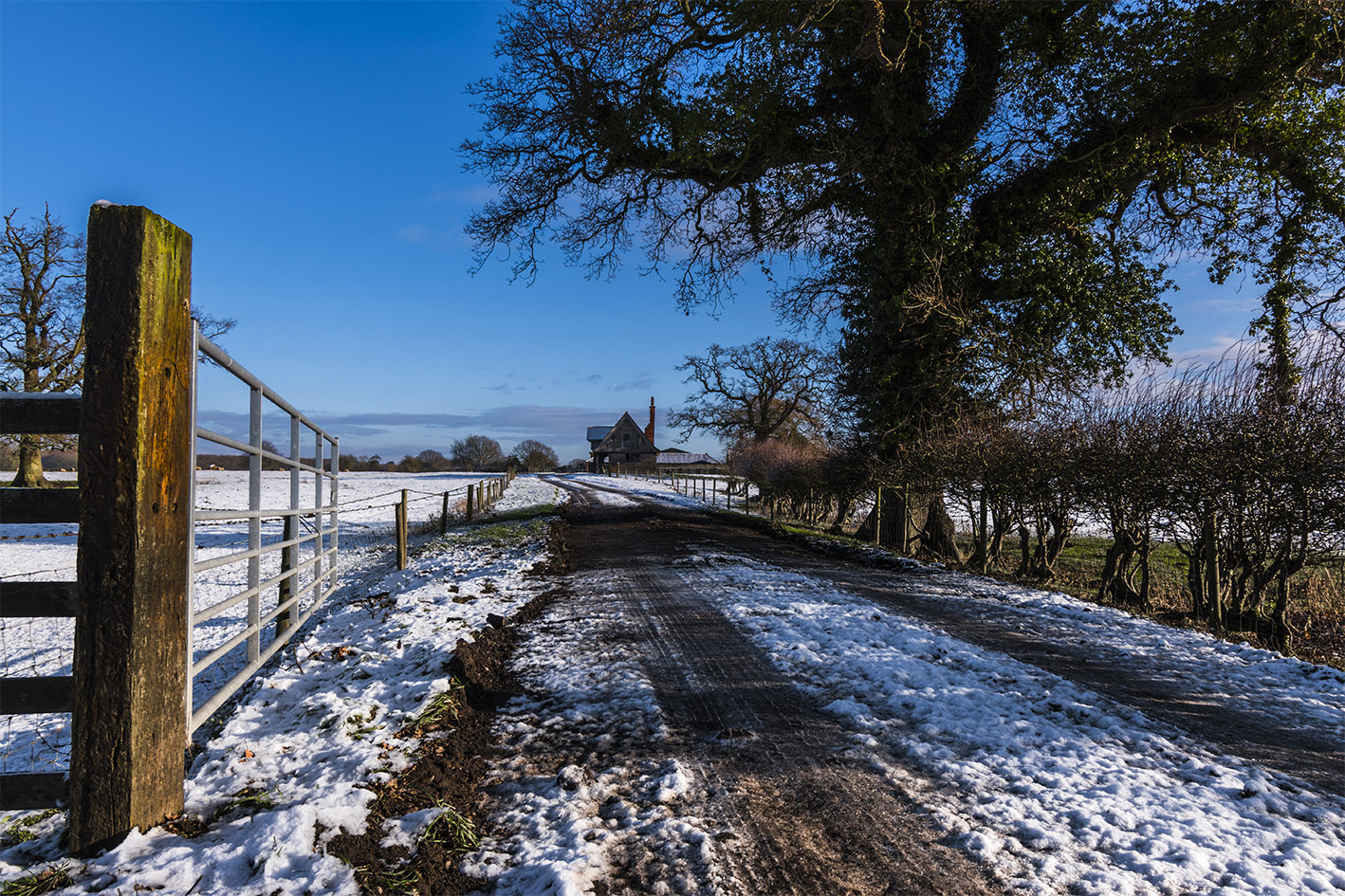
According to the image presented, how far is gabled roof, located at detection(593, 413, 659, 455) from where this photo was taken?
80.1 metres

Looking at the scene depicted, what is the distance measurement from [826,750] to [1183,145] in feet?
46.1

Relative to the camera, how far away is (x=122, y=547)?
2.49 metres

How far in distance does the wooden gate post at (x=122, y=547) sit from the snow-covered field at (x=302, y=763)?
0.22 metres

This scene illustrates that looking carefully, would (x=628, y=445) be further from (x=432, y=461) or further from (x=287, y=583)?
(x=287, y=583)

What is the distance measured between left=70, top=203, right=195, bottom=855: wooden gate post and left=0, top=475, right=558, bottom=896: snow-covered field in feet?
0.72

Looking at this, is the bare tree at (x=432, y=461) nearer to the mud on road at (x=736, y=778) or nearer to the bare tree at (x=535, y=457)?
the bare tree at (x=535, y=457)

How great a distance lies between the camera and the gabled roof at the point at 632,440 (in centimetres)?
8012

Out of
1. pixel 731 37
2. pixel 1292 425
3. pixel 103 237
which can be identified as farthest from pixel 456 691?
pixel 731 37

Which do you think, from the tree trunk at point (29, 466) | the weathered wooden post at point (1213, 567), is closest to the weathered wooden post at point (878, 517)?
the weathered wooden post at point (1213, 567)

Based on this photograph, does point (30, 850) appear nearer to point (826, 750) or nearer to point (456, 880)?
point (456, 880)

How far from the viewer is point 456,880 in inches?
91.8

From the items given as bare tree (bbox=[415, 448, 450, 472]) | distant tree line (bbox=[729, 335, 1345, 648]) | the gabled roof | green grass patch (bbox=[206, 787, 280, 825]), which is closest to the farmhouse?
the gabled roof

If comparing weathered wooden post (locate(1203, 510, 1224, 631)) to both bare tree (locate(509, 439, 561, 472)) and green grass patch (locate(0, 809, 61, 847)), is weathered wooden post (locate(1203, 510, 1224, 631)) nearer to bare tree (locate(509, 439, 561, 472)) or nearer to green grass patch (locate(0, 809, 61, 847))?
green grass patch (locate(0, 809, 61, 847))

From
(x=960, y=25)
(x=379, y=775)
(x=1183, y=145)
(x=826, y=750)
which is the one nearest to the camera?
(x=379, y=775)
